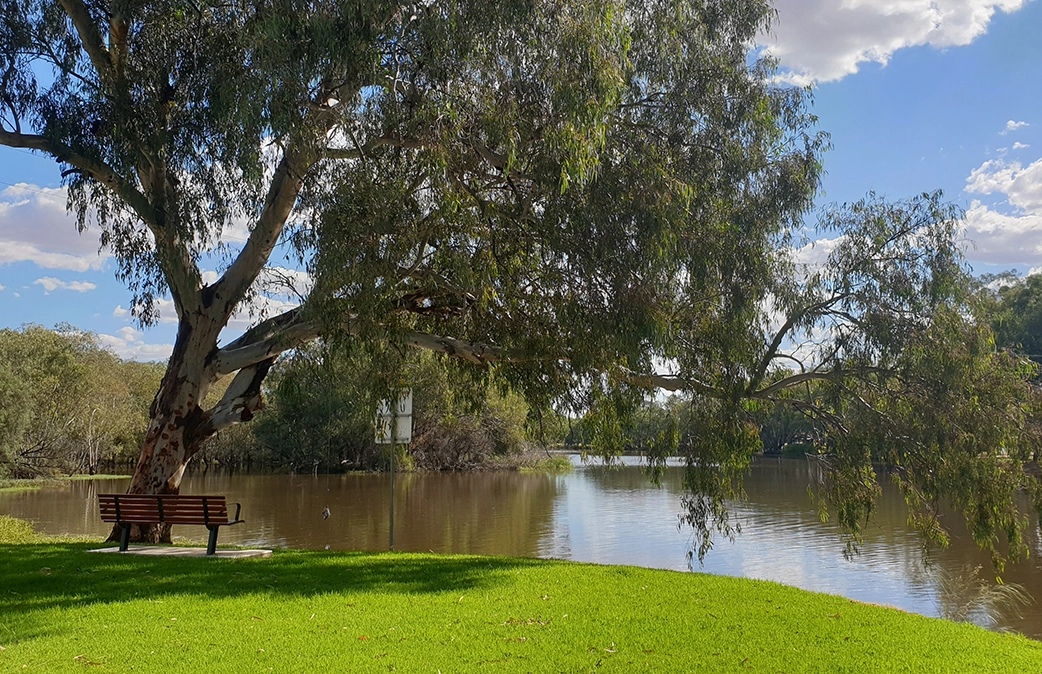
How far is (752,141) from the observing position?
9125mm

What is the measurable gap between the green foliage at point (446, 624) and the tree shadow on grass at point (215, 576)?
0.03 m

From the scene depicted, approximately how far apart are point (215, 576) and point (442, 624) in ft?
8.11

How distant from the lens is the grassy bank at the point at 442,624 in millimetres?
4402

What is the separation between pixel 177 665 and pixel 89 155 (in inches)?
261

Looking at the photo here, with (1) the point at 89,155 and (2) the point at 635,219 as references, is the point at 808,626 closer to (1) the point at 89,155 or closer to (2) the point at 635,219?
(2) the point at 635,219

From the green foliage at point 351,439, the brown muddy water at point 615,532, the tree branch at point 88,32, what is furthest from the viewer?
the green foliage at point 351,439

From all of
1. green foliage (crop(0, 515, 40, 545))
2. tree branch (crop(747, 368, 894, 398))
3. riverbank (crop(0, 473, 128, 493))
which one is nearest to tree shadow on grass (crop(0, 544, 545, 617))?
green foliage (crop(0, 515, 40, 545))

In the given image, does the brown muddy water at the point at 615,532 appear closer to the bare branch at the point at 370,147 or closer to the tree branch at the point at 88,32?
the bare branch at the point at 370,147

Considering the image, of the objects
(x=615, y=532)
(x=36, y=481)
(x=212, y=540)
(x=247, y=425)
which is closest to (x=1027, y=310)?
(x=615, y=532)

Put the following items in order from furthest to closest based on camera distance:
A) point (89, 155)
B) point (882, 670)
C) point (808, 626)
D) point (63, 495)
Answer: point (63, 495) → point (89, 155) → point (808, 626) → point (882, 670)

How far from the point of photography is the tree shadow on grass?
5887 millimetres

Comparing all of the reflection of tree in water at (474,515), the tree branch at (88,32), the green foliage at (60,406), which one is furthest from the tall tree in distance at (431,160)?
the green foliage at (60,406)

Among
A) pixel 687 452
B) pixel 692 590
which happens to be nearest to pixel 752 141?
pixel 687 452

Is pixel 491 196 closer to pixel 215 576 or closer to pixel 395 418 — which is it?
pixel 395 418
